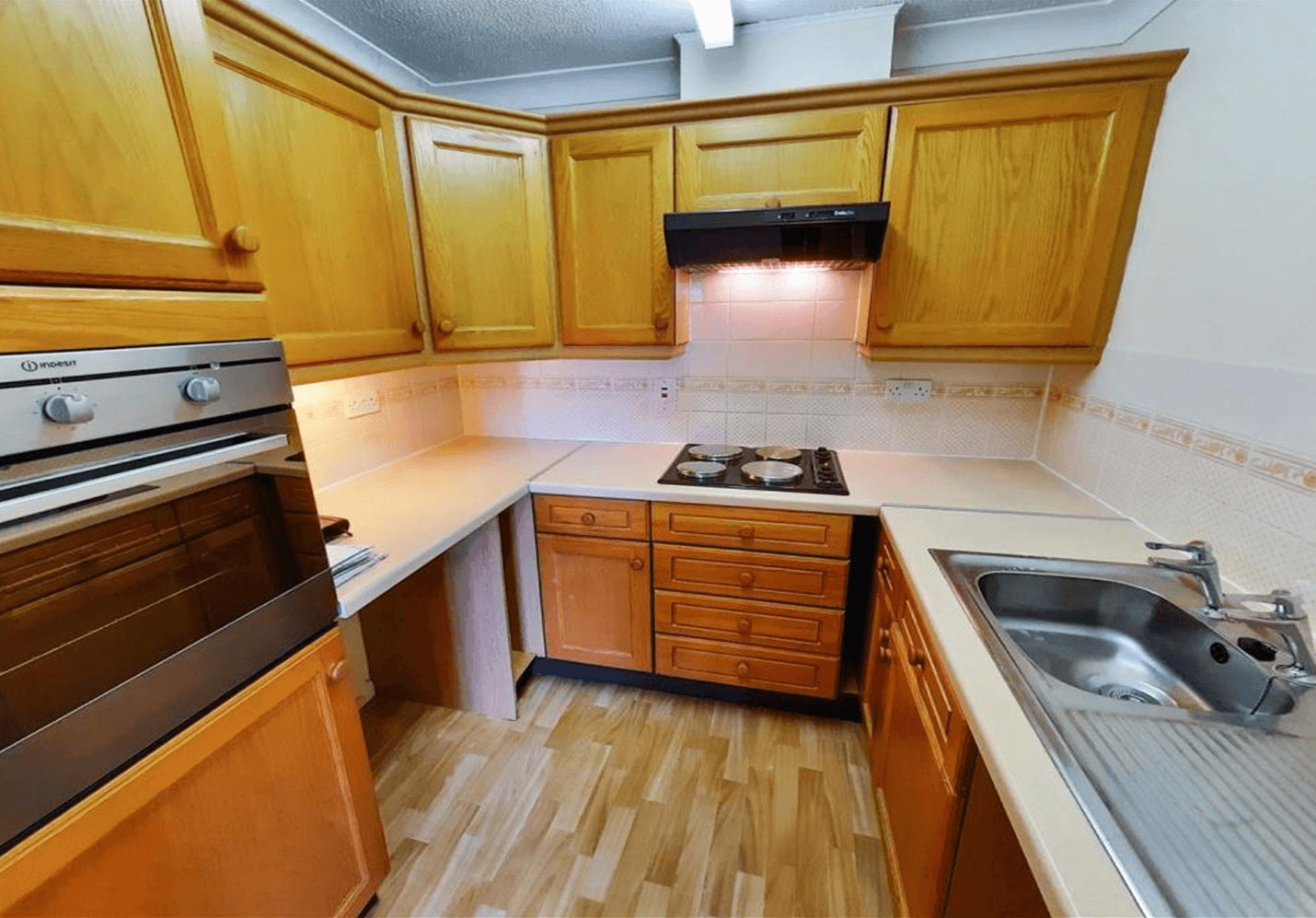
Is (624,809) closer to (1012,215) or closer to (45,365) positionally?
(45,365)

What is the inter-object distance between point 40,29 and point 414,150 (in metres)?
0.93

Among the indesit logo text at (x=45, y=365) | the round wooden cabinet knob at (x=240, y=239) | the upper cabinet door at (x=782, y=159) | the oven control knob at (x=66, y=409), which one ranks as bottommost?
the oven control knob at (x=66, y=409)

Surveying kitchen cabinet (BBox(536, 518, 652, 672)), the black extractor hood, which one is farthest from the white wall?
kitchen cabinet (BBox(536, 518, 652, 672))

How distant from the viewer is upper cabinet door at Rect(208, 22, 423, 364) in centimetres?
107

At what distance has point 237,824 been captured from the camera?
0.91m

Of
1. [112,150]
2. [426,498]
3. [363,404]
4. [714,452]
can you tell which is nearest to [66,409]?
[112,150]

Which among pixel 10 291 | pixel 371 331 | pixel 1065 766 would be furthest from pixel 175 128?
pixel 1065 766

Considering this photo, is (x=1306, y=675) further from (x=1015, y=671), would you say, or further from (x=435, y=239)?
(x=435, y=239)

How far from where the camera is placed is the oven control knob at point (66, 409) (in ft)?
2.06

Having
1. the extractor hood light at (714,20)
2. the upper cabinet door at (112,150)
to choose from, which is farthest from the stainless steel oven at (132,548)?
the extractor hood light at (714,20)

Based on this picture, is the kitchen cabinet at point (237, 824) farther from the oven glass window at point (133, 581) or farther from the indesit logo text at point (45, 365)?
the indesit logo text at point (45, 365)

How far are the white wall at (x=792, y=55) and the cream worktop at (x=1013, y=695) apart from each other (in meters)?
1.31

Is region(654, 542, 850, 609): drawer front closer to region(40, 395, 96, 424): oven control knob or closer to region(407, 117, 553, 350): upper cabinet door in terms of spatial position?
region(407, 117, 553, 350): upper cabinet door

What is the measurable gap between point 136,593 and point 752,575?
4.75 ft
